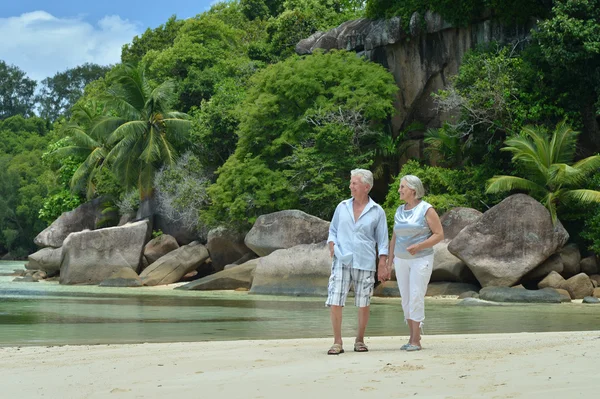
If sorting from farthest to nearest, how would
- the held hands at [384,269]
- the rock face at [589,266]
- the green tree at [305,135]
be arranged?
the green tree at [305,135] → the rock face at [589,266] → the held hands at [384,269]

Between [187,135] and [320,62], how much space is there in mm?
8714

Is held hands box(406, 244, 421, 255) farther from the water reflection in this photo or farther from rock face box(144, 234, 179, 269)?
rock face box(144, 234, 179, 269)

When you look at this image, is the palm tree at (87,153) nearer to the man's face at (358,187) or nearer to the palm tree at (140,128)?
the palm tree at (140,128)

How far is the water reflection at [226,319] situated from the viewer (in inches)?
461

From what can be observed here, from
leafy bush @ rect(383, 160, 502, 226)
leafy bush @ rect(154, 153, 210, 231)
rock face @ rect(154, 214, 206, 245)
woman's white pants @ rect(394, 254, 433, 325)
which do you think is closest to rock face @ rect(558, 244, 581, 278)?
leafy bush @ rect(383, 160, 502, 226)

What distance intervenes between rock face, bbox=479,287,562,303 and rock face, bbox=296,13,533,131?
11.2 m

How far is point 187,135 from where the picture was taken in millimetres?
36344

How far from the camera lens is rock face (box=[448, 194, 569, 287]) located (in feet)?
69.4

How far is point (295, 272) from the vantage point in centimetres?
2378

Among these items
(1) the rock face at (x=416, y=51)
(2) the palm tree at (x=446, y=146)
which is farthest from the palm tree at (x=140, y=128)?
(2) the palm tree at (x=446, y=146)

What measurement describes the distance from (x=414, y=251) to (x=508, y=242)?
47.0ft

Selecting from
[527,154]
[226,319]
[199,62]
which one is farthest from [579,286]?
[199,62]

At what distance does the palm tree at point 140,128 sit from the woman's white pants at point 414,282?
28.1 meters

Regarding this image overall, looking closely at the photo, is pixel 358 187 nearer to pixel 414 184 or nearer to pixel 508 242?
pixel 414 184
